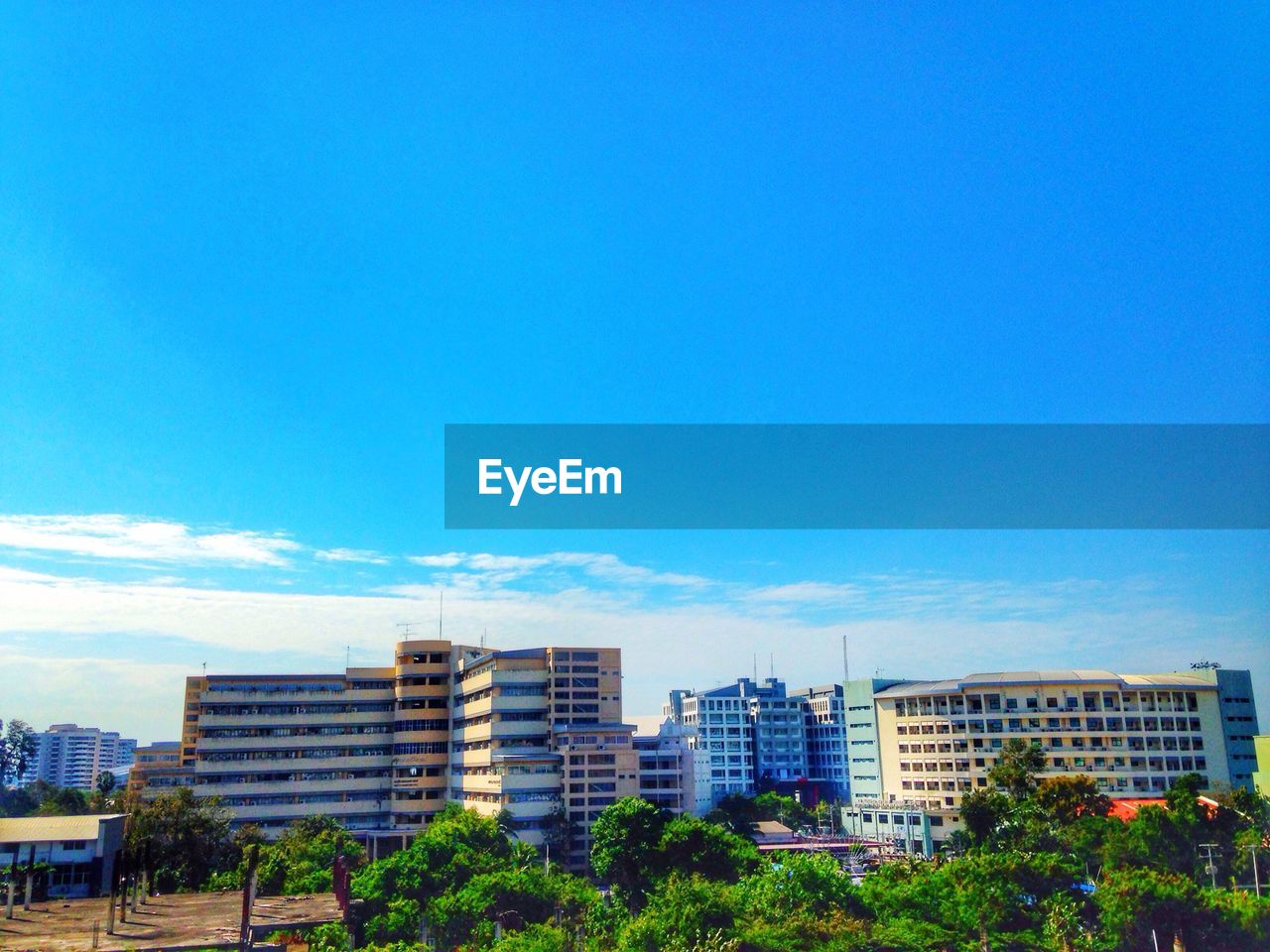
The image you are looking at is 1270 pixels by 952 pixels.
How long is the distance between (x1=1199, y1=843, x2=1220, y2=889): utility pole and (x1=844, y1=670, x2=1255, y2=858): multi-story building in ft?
24.7

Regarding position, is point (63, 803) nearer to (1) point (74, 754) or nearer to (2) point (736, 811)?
(2) point (736, 811)

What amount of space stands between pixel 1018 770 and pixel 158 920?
12.6 metres

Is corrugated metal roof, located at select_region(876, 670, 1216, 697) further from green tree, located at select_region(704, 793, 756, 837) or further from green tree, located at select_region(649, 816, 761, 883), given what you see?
green tree, located at select_region(649, 816, 761, 883)

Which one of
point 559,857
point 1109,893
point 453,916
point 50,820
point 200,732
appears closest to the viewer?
point 1109,893

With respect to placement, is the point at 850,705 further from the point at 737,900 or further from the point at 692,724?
the point at 737,900

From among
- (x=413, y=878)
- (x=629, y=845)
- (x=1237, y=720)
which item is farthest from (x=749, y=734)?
(x=413, y=878)

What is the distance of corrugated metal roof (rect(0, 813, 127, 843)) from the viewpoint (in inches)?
441

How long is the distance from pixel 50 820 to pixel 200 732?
5861mm

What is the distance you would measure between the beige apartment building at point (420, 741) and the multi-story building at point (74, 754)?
94.0 ft

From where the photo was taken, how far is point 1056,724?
19031mm

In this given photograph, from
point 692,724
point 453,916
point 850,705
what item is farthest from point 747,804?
point 453,916

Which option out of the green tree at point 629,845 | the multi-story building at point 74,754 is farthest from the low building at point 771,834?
the multi-story building at point 74,754

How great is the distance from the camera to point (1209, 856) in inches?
428

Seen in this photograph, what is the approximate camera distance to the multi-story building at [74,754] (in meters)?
42.8
